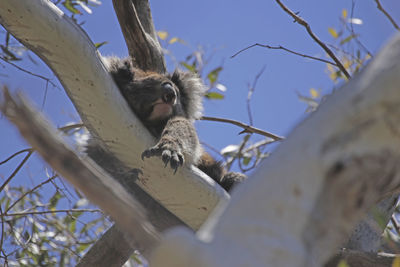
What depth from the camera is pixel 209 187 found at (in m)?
2.63

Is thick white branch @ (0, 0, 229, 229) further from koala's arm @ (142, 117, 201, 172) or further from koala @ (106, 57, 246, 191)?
koala @ (106, 57, 246, 191)

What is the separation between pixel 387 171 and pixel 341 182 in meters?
0.13

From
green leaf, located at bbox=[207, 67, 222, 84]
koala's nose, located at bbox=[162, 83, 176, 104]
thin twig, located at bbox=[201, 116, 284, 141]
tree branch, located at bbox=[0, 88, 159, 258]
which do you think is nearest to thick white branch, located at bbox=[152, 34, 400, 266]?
tree branch, located at bbox=[0, 88, 159, 258]

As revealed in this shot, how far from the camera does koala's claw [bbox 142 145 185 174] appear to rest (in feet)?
8.33

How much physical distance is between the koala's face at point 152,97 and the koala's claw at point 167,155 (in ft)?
2.44

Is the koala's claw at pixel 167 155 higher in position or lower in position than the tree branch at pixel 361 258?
higher

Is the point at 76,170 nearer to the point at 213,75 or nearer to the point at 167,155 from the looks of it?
the point at 167,155

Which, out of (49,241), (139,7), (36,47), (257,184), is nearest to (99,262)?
(49,241)

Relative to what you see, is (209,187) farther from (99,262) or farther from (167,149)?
(99,262)

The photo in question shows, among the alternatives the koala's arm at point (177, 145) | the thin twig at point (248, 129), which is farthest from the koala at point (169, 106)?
the thin twig at point (248, 129)

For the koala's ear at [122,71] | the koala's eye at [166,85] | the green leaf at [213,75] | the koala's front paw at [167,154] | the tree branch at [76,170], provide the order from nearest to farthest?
the tree branch at [76,170], the koala's front paw at [167,154], the koala's eye at [166,85], the koala's ear at [122,71], the green leaf at [213,75]

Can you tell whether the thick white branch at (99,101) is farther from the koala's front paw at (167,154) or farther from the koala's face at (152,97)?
the koala's face at (152,97)

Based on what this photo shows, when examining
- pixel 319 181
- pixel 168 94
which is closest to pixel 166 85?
pixel 168 94

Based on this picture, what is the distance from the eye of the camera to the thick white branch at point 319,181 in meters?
0.97
